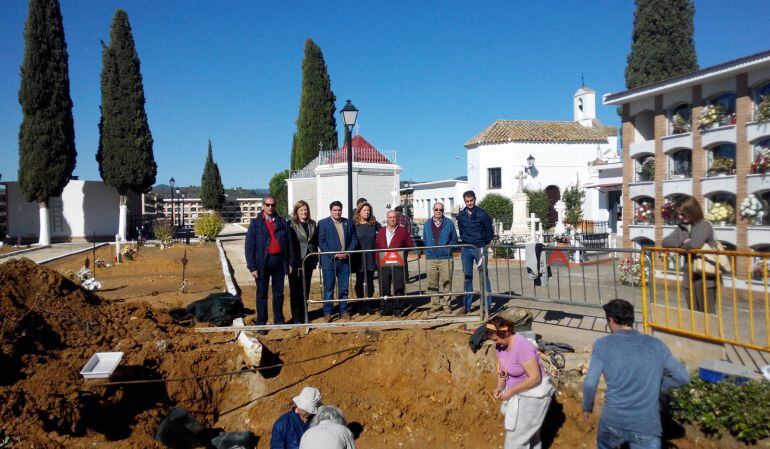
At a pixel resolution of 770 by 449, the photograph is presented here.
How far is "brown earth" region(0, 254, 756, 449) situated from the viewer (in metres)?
5.77

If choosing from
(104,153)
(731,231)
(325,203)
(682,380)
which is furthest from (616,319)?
(104,153)

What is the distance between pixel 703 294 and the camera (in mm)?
5750

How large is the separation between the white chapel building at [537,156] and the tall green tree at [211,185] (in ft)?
106

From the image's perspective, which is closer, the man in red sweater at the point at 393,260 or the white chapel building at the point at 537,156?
the man in red sweater at the point at 393,260

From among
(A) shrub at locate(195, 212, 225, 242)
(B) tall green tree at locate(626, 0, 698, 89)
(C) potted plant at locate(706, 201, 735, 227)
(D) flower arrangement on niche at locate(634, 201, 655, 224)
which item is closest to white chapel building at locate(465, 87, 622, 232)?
(B) tall green tree at locate(626, 0, 698, 89)

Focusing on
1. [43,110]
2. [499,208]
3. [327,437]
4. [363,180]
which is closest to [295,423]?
[327,437]

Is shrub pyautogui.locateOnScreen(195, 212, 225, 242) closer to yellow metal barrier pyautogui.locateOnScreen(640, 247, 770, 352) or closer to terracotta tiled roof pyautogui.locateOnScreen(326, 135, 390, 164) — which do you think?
terracotta tiled roof pyautogui.locateOnScreen(326, 135, 390, 164)

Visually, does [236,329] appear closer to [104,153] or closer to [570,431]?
[570,431]

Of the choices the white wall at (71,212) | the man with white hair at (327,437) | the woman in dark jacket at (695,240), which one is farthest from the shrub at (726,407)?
the white wall at (71,212)

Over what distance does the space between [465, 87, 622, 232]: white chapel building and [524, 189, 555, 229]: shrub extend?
1058 millimetres

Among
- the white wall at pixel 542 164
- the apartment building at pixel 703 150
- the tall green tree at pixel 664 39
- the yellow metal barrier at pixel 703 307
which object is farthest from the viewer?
the white wall at pixel 542 164

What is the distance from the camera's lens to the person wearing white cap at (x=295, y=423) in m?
5.18

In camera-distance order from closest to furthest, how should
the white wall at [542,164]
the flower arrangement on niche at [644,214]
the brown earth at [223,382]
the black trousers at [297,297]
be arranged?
the brown earth at [223,382], the black trousers at [297,297], the flower arrangement on niche at [644,214], the white wall at [542,164]

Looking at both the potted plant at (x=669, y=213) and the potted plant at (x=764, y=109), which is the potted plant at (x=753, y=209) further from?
the potted plant at (x=669, y=213)
